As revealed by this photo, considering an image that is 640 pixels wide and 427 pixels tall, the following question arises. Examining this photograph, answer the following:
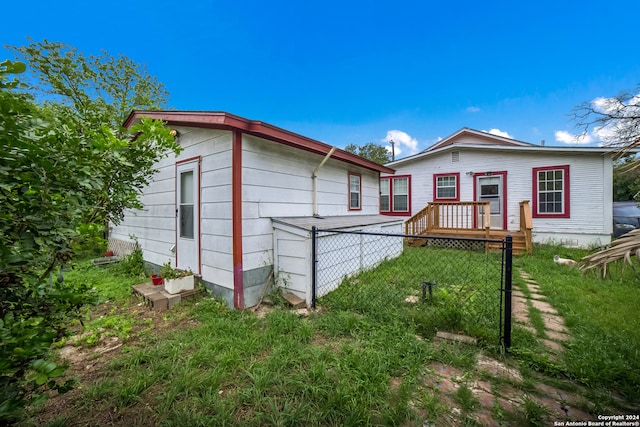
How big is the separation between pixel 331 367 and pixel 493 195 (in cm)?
968

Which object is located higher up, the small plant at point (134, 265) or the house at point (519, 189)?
the house at point (519, 189)

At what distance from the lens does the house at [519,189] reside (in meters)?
7.86

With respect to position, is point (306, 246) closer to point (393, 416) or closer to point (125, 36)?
point (393, 416)

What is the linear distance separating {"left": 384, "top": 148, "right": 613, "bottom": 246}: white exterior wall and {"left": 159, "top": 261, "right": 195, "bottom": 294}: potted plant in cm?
930

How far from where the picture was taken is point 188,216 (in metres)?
4.52

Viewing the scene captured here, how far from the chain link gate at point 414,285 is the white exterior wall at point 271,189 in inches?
35.3

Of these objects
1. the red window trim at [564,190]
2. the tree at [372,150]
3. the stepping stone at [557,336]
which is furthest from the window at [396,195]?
the tree at [372,150]

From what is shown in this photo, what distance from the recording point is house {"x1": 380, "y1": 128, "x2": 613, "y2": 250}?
7855 mm

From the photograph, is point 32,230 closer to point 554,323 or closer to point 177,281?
point 177,281

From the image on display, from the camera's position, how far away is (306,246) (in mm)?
3744

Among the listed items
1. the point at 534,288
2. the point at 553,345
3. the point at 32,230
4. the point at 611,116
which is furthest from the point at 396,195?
the point at 32,230

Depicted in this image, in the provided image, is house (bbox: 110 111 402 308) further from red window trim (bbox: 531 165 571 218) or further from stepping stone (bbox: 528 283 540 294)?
red window trim (bbox: 531 165 571 218)

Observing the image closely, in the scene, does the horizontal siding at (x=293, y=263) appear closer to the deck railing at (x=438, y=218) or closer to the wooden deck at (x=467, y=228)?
the wooden deck at (x=467, y=228)

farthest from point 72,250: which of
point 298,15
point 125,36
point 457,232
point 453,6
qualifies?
point 125,36
